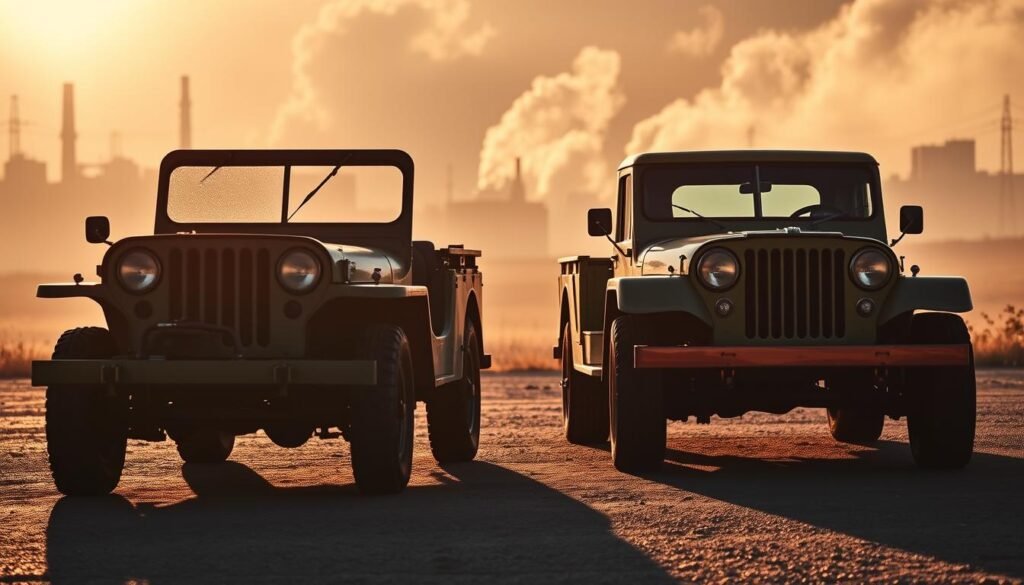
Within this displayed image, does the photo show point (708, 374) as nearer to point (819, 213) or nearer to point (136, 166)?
point (819, 213)

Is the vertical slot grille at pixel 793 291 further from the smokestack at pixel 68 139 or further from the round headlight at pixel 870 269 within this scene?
the smokestack at pixel 68 139

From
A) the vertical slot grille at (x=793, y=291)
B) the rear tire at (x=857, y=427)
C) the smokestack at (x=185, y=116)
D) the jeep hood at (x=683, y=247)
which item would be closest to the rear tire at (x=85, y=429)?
the jeep hood at (x=683, y=247)

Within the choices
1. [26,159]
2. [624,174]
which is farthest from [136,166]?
[624,174]

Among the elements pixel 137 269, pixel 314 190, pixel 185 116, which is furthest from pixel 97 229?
pixel 185 116

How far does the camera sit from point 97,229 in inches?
473

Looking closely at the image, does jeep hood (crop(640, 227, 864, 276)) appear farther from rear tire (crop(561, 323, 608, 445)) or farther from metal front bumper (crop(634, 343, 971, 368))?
rear tire (crop(561, 323, 608, 445))

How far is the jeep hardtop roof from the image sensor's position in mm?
13945

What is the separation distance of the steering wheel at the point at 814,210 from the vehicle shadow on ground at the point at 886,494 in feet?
6.16

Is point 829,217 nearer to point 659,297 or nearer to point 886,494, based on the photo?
point 659,297

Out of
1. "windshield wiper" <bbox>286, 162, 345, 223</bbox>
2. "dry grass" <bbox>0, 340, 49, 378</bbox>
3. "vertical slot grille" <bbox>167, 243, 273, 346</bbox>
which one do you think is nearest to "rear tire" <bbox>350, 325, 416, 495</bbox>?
"vertical slot grille" <bbox>167, 243, 273, 346</bbox>

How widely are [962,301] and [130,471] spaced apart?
5.99m

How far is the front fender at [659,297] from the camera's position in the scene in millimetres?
11719

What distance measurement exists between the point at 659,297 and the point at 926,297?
1.79m

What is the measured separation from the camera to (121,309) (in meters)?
10.9
